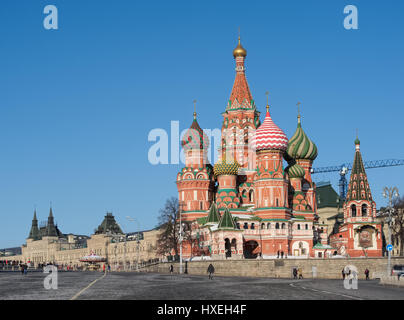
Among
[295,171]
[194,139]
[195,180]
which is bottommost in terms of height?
[195,180]

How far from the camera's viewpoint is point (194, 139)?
9425cm

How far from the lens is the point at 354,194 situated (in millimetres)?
87000

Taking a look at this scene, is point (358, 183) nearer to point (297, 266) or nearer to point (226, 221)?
point (226, 221)

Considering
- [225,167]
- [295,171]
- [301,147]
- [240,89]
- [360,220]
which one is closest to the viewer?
[360,220]

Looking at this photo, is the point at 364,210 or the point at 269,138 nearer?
the point at 269,138

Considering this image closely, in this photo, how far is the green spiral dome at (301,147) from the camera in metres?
97.8

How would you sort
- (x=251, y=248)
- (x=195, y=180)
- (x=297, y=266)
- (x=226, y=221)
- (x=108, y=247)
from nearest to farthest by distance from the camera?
(x=297, y=266), (x=226, y=221), (x=251, y=248), (x=195, y=180), (x=108, y=247)

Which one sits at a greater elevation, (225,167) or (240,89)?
(240,89)

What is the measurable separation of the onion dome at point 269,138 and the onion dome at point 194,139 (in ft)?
31.1

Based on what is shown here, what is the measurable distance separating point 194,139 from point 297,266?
3866 cm

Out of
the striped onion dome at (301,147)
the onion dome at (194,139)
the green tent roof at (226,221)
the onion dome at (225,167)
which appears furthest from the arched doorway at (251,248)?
the striped onion dome at (301,147)

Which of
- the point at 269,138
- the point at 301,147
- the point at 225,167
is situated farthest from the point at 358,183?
the point at 225,167
